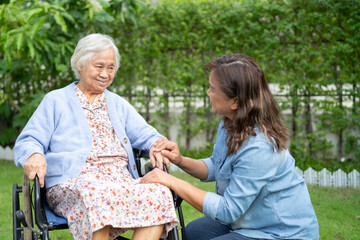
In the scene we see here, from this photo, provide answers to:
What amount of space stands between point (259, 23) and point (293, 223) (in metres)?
4.34

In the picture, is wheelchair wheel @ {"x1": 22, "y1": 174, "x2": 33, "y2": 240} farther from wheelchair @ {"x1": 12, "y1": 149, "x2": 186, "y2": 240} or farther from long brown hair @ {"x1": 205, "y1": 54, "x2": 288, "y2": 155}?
long brown hair @ {"x1": 205, "y1": 54, "x2": 288, "y2": 155}

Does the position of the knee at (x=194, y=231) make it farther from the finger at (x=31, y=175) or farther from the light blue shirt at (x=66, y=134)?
the finger at (x=31, y=175)

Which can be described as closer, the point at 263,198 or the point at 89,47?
the point at 263,198

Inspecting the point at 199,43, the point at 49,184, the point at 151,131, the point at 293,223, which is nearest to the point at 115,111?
the point at 151,131

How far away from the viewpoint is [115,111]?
2945 mm

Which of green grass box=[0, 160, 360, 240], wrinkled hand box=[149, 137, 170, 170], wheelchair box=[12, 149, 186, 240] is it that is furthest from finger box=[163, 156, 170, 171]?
green grass box=[0, 160, 360, 240]

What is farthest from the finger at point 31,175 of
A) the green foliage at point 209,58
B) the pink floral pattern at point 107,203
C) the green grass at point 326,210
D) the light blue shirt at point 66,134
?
the green foliage at point 209,58

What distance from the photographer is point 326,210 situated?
420cm

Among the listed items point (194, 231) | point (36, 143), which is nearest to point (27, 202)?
point (36, 143)

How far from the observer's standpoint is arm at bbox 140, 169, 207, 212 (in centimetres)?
221

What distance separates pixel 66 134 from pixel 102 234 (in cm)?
78

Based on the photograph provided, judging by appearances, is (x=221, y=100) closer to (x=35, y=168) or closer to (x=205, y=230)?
(x=205, y=230)

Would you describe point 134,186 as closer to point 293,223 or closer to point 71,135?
point 71,135

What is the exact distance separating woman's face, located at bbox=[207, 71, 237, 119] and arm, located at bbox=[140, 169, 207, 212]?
42 centimetres
